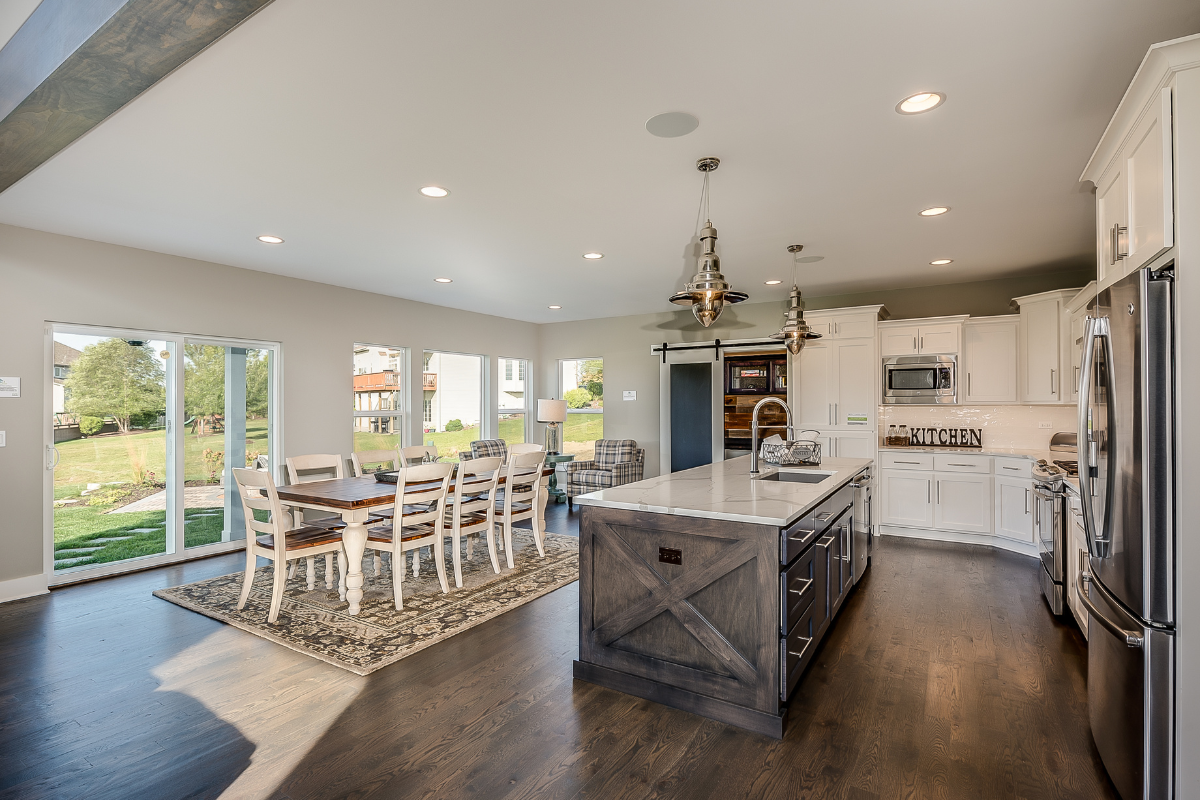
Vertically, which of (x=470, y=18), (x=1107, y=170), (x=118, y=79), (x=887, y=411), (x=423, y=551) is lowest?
(x=423, y=551)

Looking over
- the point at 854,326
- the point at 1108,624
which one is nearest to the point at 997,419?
the point at 854,326

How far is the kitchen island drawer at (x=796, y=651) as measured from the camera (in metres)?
2.36

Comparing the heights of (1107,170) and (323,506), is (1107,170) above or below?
above

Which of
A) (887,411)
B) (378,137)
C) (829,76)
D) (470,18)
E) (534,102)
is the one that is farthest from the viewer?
(887,411)

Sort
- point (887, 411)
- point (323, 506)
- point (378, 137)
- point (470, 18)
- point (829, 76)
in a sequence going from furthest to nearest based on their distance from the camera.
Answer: point (887, 411), point (323, 506), point (378, 137), point (829, 76), point (470, 18)

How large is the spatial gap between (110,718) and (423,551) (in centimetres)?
287

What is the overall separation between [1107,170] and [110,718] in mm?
4688

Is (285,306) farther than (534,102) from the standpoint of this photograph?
Yes

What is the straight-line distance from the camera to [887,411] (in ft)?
21.2

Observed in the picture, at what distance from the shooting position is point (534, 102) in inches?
95.3

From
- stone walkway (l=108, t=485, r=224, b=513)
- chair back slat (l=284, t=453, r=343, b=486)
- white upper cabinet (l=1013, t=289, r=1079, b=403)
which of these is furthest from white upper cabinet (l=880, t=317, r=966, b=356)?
stone walkway (l=108, t=485, r=224, b=513)

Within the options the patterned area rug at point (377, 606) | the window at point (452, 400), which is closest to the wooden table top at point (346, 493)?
the patterned area rug at point (377, 606)

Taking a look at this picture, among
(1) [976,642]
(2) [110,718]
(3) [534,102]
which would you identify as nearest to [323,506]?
(2) [110,718]

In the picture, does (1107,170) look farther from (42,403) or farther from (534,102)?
(42,403)
